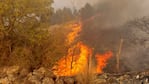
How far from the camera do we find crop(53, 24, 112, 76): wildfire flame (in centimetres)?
4300

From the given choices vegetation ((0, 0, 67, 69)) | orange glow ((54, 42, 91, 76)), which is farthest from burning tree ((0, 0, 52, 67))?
orange glow ((54, 42, 91, 76))

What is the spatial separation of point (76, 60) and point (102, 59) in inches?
244

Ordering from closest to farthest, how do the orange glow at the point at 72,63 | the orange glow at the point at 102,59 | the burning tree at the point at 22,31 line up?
the burning tree at the point at 22,31
the orange glow at the point at 72,63
the orange glow at the point at 102,59

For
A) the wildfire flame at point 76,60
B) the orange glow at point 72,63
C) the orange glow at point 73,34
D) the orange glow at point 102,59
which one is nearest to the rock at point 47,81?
the wildfire flame at point 76,60

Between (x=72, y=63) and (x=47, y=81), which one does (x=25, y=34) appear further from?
(x=72, y=63)

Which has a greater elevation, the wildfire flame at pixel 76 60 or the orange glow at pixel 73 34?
the orange glow at pixel 73 34

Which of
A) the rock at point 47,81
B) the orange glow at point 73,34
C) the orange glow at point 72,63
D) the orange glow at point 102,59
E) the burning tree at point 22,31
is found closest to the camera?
the rock at point 47,81

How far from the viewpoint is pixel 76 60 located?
46.6 meters

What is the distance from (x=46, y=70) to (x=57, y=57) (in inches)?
158

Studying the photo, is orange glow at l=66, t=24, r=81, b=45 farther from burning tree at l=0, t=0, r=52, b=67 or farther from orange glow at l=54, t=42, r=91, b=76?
burning tree at l=0, t=0, r=52, b=67

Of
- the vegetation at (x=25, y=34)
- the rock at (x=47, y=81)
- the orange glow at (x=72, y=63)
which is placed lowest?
the rock at (x=47, y=81)

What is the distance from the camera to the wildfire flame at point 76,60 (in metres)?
43.0

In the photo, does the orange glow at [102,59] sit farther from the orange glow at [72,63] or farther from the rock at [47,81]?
the rock at [47,81]

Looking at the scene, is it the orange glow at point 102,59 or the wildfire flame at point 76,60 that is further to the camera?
the orange glow at point 102,59
